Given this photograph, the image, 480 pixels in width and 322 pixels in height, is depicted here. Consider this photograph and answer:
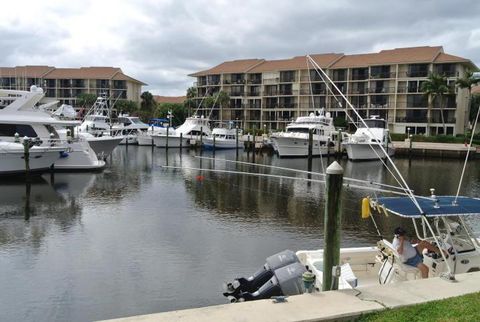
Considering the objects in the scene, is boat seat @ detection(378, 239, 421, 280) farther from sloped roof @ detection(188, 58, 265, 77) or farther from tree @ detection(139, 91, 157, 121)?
tree @ detection(139, 91, 157, 121)

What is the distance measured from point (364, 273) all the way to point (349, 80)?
71837mm

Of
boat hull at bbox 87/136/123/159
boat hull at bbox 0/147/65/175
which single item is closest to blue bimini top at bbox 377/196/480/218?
boat hull at bbox 0/147/65/175

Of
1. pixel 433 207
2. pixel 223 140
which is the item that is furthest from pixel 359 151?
pixel 433 207

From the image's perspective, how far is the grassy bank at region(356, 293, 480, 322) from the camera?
6.52 m

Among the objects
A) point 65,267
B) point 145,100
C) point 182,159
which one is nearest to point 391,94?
point 182,159

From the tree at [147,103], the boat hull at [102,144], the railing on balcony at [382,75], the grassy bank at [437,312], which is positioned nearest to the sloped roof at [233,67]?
the tree at [147,103]

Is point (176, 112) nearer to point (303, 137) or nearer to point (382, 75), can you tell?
point (382, 75)

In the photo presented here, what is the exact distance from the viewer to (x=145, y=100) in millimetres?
108375

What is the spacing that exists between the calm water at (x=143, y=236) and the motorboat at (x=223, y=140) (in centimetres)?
3058

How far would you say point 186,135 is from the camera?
205 feet

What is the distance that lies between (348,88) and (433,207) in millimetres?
72235

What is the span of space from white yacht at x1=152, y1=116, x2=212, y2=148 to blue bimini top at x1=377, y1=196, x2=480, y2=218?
2026 inches

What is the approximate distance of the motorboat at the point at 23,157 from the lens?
27.4 m

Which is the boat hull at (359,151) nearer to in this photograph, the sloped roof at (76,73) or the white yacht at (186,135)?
the white yacht at (186,135)
